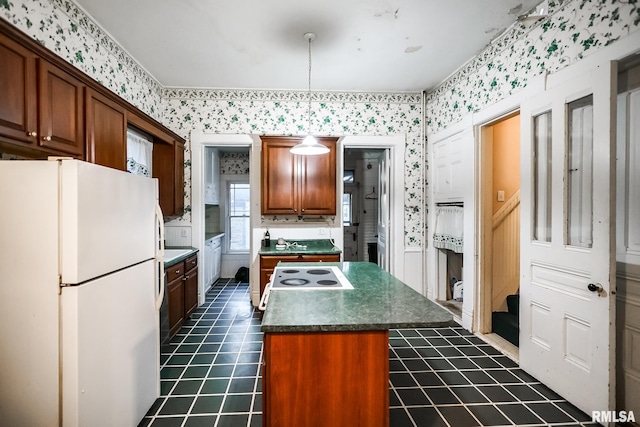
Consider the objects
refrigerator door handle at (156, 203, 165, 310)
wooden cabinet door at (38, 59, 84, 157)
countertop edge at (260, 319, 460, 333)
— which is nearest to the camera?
countertop edge at (260, 319, 460, 333)

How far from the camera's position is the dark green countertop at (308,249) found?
3.59 metres

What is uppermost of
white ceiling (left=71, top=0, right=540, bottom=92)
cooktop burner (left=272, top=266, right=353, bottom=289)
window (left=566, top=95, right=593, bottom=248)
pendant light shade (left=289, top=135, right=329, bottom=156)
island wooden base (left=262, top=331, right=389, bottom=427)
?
white ceiling (left=71, top=0, right=540, bottom=92)

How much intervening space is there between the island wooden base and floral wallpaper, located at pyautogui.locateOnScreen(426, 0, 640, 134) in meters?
2.26

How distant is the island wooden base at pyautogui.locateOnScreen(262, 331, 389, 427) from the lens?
4.51 ft

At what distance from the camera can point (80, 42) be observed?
2.50 metres

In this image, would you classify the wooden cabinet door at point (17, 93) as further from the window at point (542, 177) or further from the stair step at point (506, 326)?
the stair step at point (506, 326)

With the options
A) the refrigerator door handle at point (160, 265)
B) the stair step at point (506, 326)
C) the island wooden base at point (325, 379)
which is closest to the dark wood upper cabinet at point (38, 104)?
the refrigerator door handle at point (160, 265)

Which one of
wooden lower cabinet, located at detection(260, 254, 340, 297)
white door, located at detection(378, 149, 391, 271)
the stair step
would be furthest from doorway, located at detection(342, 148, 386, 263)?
the stair step

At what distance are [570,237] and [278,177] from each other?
2.93m

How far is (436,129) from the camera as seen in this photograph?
13.1ft

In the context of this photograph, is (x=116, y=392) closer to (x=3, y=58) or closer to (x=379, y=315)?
(x=379, y=315)

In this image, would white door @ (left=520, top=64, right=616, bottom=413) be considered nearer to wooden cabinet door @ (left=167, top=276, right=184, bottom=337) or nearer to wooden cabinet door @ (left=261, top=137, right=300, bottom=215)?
wooden cabinet door @ (left=261, top=137, right=300, bottom=215)

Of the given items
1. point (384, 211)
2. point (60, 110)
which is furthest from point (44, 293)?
point (384, 211)

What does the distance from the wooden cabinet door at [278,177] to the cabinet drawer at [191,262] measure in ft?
3.28
